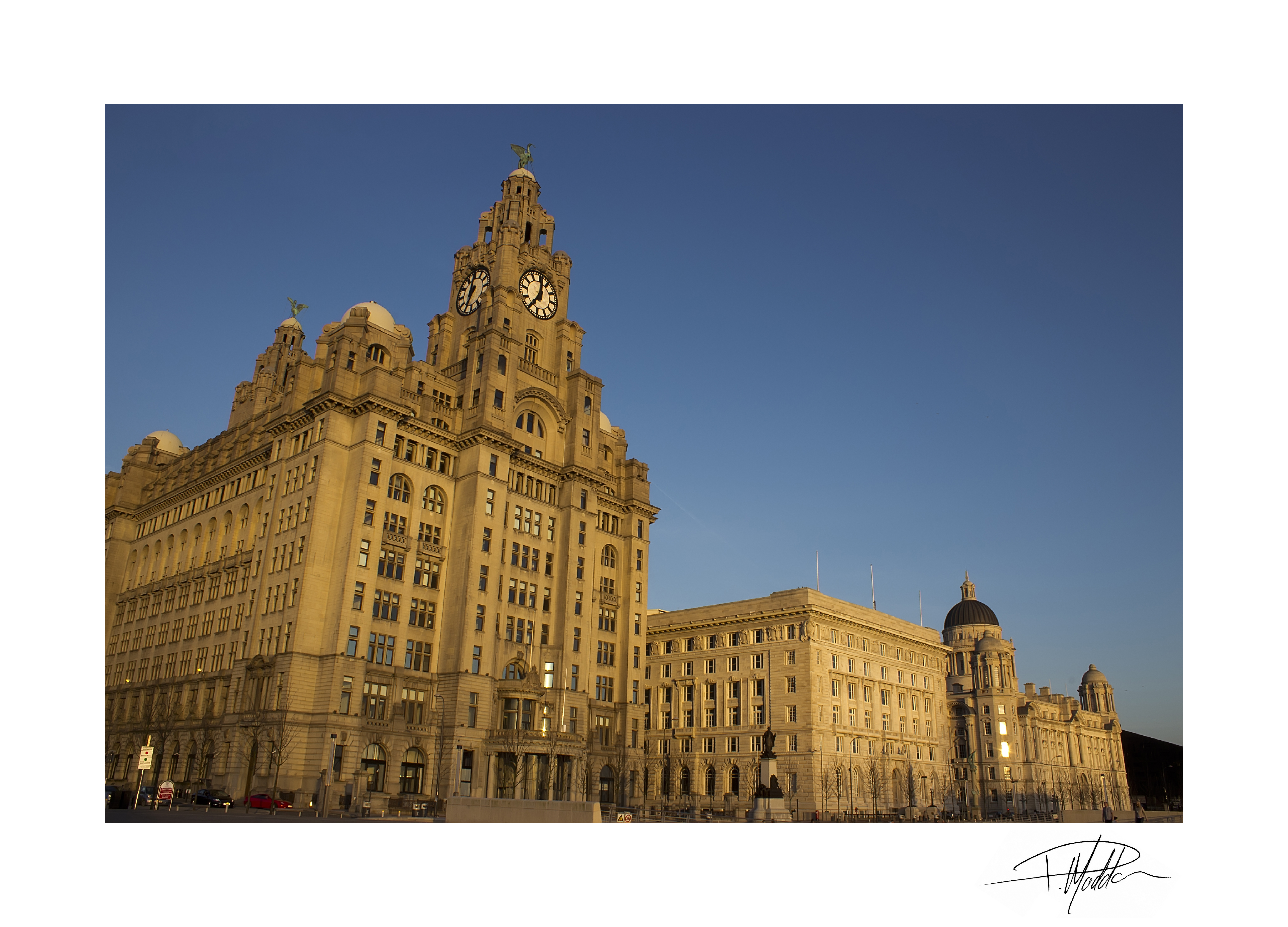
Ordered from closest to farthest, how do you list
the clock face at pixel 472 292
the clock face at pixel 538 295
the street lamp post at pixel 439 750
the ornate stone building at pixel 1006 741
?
1. the street lamp post at pixel 439 750
2. the clock face at pixel 472 292
3. the clock face at pixel 538 295
4. the ornate stone building at pixel 1006 741

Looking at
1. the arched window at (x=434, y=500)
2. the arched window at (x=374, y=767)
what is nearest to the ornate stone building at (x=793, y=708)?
the arched window at (x=434, y=500)

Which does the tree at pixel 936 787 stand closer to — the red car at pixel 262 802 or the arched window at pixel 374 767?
the arched window at pixel 374 767

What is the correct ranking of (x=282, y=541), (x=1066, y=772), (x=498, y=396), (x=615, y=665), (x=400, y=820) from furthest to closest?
(x=1066, y=772) < (x=615, y=665) < (x=498, y=396) < (x=282, y=541) < (x=400, y=820)

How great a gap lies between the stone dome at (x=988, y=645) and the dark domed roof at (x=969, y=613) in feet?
68.7

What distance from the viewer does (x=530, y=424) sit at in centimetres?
9412

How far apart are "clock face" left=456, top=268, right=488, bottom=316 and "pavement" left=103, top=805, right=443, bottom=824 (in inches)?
2124

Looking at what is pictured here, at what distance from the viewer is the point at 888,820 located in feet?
295

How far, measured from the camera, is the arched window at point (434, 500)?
82.0 meters

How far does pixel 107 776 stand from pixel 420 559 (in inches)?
1689

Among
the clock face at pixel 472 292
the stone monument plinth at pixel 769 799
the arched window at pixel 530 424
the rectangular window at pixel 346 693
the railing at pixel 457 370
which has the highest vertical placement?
the clock face at pixel 472 292

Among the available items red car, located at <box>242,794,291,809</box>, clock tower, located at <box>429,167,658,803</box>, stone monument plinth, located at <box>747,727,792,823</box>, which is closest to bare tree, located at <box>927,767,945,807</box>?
clock tower, located at <box>429,167,658,803</box>

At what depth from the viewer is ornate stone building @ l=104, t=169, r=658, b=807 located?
7188 cm

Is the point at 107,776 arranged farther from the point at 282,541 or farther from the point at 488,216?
the point at 488,216
